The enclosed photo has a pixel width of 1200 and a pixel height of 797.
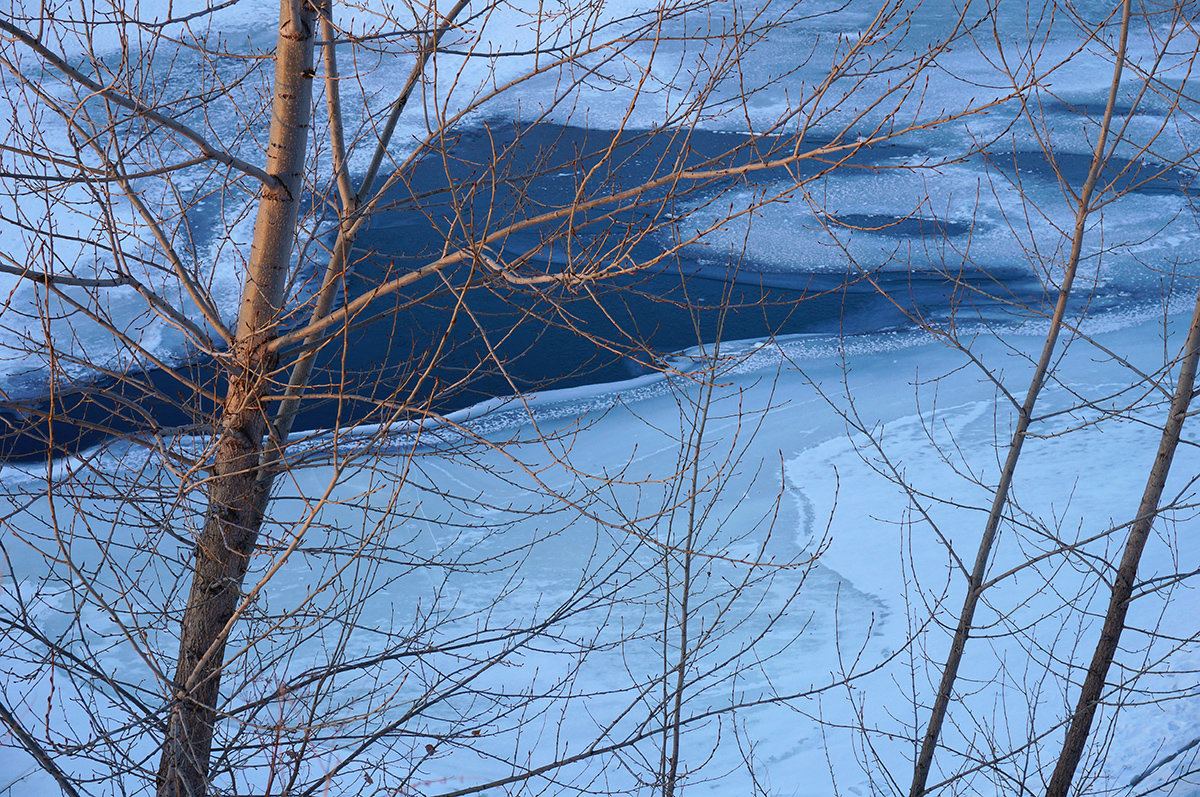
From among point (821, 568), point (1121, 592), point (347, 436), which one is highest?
point (347, 436)

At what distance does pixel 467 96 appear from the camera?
13.9 m

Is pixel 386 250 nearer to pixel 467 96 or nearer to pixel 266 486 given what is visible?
pixel 467 96

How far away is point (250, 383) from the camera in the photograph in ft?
11.4

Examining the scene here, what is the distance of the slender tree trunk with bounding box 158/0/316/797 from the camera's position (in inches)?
135

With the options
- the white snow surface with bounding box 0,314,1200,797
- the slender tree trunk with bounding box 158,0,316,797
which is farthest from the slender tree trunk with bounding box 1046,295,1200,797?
the slender tree trunk with bounding box 158,0,316,797

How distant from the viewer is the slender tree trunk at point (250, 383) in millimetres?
3441

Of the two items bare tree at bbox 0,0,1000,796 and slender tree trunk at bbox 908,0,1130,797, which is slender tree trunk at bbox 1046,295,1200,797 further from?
bare tree at bbox 0,0,1000,796

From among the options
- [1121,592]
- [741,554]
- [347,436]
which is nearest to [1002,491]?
[1121,592]

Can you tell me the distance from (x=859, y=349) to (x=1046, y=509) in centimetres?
239

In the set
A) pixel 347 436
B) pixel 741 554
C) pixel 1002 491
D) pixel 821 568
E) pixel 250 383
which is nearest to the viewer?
pixel 250 383

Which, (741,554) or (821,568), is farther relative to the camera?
(821,568)

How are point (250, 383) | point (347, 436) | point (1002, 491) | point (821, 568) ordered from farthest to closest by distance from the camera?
1. point (821, 568)
2. point (347, 436)
3. point (1002, 491)
4. point (250, 383)

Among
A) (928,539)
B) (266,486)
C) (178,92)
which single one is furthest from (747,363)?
(178,92)

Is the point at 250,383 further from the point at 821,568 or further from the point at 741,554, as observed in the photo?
the point at 821,568
